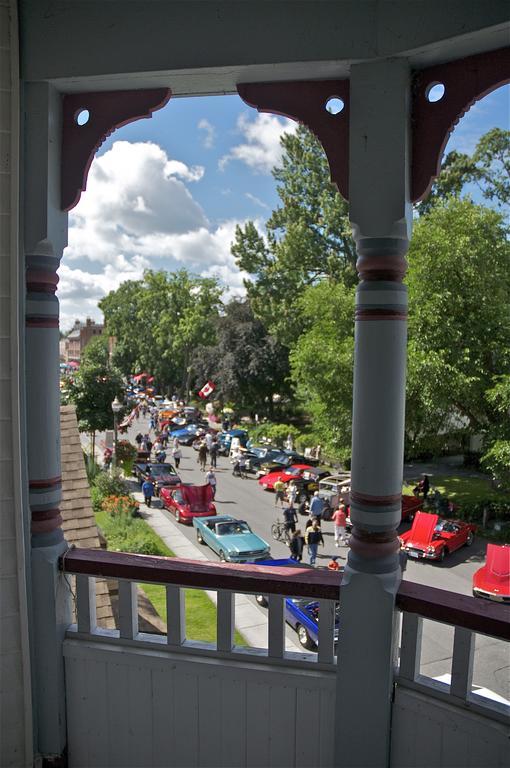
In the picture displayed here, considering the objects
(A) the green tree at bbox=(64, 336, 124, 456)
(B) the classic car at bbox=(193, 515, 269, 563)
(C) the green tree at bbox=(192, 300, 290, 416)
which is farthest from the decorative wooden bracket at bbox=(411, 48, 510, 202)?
(C) the green tree at bbox=(192, 300, 290, 416)

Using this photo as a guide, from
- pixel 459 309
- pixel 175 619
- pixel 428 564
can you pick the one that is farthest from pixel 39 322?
pixel 459 309

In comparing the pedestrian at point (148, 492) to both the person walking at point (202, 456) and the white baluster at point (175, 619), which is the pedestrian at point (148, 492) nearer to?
the person walking at point (202, 456)

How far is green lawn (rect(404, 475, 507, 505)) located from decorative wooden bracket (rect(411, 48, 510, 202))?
14135mm

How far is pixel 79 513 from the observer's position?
16.4ft

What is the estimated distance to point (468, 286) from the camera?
563 inches

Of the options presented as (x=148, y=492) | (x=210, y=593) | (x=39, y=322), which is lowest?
(x=148, y=492)

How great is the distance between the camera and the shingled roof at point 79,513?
14.6 ft

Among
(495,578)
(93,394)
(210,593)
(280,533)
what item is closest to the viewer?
(210,593)

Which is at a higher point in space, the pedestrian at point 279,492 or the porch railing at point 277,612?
the porch railing at point 277,612

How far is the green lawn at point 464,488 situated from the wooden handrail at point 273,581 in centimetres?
1379

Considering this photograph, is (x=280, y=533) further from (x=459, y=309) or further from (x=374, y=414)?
(x=374, y=414)

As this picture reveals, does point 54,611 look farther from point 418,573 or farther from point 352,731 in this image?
point 418,573

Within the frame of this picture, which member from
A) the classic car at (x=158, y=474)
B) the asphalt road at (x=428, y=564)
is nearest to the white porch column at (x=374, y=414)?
the asphalt road at (x=428, y=564)

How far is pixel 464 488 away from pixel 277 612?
17.2 metres
